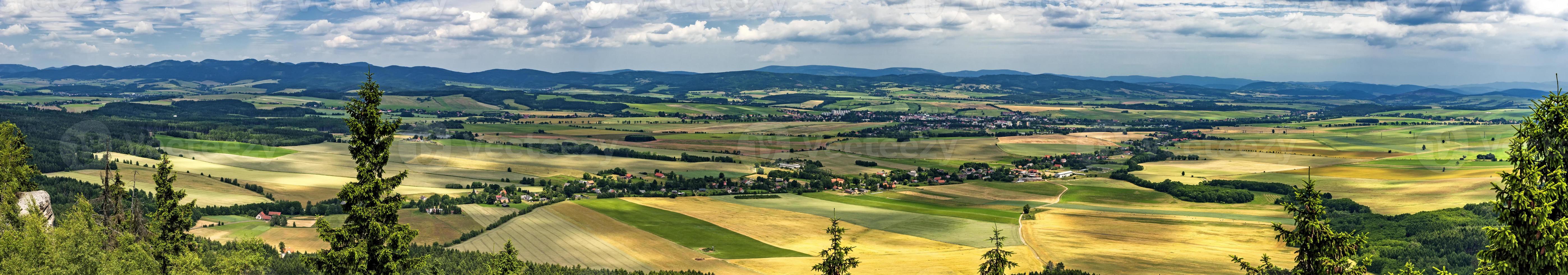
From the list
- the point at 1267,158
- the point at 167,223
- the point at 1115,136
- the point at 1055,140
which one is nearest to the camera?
the point at 167,223

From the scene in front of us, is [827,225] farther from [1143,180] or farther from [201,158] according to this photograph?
[201,158]

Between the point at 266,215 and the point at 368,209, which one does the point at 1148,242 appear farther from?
the point at 266,215

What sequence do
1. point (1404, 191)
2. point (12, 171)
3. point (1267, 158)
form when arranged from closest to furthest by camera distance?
point (12, 171) → point (1404, 191) → point (1267, 158)

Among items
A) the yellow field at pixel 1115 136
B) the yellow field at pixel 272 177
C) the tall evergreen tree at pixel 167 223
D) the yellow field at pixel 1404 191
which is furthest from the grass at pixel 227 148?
the yellow field at pixel 1115 136

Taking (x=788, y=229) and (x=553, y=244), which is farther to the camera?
(x=788, y=229)

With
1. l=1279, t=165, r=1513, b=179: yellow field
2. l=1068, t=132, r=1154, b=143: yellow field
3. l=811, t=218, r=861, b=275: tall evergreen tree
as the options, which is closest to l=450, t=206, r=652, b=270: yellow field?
l=811, t=218, r=861, b=275: tall evergreen tree

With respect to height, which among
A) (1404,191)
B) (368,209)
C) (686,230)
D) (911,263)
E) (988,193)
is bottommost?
(686,230)

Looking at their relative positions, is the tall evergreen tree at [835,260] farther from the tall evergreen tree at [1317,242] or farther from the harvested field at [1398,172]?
the harvested field at [1398,172]

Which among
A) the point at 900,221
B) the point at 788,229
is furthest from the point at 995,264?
the point at 900,221
